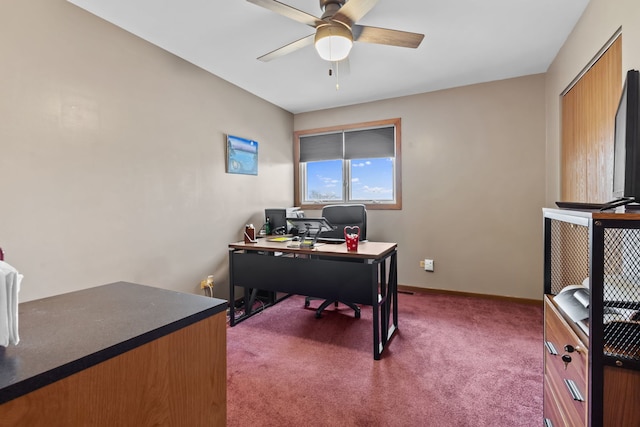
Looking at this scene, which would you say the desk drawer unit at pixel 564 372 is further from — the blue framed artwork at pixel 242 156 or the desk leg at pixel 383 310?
the blue framed artwork at pixel 242 156

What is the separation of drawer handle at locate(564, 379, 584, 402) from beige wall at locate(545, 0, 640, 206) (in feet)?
5.20

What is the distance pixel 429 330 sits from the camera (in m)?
2.71

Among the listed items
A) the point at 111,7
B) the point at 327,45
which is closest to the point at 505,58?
the point at 327,45

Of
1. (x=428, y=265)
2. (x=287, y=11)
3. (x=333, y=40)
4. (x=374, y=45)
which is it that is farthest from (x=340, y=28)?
(x=428, y=265)

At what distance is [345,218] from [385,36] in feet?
5.89

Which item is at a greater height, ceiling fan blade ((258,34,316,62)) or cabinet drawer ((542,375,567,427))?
ceiling fan blade ((258,34,316,62))

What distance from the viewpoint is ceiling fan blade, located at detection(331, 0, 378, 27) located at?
1695 millimetres

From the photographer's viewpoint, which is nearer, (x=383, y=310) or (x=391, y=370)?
(x=391, y=370)

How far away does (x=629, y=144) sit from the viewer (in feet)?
3.72

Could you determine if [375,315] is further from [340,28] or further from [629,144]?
[340,28]

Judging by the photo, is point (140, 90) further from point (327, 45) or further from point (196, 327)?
point (196, 327)

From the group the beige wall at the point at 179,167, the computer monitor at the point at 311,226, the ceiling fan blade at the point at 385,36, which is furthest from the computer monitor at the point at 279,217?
the ceiling fan blade at the point at 385,36

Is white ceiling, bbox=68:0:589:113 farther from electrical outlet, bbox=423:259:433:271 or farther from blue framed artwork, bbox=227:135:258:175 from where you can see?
electrical outlet, bbox=423:259:433:271

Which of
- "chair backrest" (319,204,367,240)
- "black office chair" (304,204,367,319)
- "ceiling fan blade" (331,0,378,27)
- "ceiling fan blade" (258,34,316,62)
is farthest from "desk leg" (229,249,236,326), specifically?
"ceiling fan blade" (331,0,378,27)
